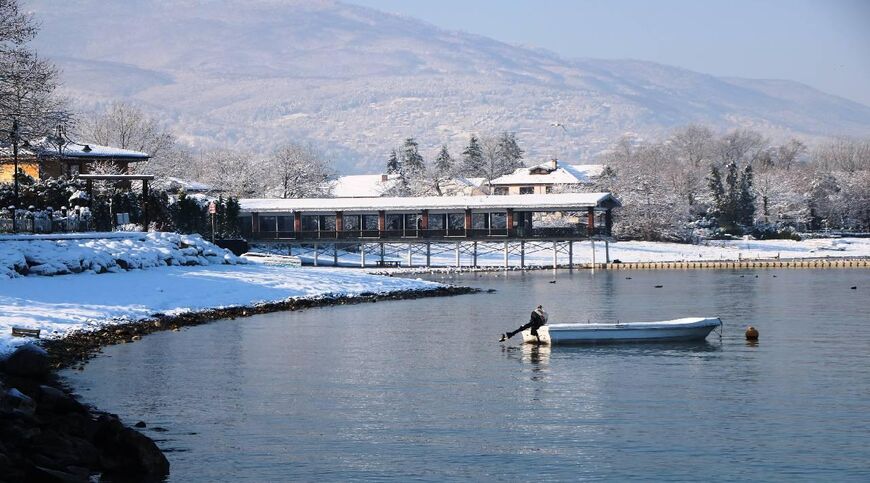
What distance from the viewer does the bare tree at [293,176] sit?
151250 mm

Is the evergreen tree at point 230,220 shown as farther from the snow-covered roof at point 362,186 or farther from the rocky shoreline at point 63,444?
the rocky shoreline at point 63,444

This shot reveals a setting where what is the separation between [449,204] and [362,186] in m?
72.9

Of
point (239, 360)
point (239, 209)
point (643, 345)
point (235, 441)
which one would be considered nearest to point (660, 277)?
point (239, 209)

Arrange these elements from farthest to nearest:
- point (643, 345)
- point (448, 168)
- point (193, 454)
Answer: point (448, 168), point (643, 345), point (193, 454)

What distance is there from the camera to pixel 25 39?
5828 centimetres

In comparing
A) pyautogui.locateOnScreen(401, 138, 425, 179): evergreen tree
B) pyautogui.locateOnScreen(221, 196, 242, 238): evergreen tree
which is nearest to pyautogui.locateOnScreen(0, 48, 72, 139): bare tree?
pyautogui.locateOnScreen(221, 196, 242, 238): evergreen tree

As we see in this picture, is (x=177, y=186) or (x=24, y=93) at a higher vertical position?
(x=24, y=93)

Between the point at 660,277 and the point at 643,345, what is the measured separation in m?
51.1

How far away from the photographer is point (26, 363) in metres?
30.7

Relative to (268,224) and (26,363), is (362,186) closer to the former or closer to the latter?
(268,224)

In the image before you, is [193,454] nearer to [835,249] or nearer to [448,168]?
[835,249]

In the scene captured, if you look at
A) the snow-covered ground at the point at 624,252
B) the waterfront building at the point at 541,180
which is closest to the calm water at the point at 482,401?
the snow-covered ground at the point at 624,252

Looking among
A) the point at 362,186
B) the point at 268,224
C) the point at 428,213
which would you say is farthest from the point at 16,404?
the point at 362,186

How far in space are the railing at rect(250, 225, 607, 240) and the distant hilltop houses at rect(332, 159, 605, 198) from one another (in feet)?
180
